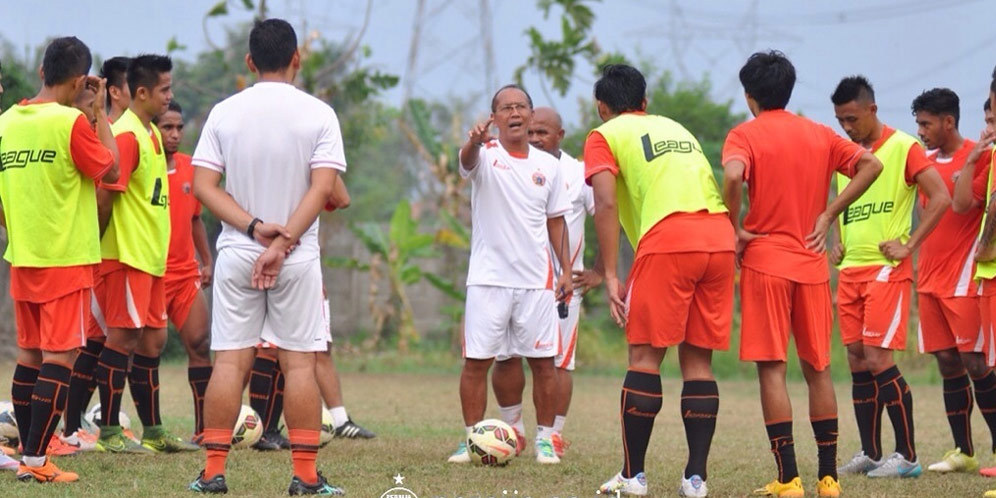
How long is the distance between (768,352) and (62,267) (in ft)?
12.8

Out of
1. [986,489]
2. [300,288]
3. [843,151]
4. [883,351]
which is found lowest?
[986,489]

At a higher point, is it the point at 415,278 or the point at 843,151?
the point at 843,151

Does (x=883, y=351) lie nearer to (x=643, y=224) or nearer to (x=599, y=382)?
(x=643, y=224)

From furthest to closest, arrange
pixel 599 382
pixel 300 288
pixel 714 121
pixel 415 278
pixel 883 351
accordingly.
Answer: pixel 714 121 < pixel 415 278 < pixel 599 382 < pixel 883 351 < pixel 300 288

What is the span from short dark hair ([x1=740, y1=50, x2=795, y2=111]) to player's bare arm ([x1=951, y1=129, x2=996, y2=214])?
5.04 ft

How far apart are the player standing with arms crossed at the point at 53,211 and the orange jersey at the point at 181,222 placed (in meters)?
1.82

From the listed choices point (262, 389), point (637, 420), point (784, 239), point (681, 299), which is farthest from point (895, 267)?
point (262, 389)

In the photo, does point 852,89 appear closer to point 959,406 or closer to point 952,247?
point 952,247

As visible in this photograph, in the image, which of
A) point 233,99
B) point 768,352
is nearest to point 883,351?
point 768,352

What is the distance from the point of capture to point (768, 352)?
6.91 m

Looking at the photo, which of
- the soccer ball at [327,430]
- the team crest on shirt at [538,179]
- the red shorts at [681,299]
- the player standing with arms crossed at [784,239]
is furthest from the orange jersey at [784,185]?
the soccer ball at [327,430]

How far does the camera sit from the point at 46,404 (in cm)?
711

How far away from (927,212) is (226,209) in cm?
431

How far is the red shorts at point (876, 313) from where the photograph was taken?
827 centimetres
